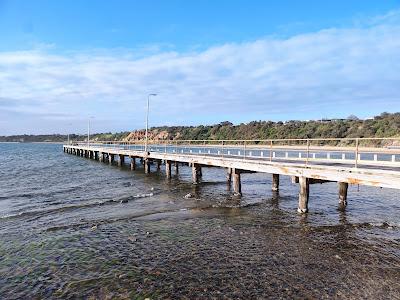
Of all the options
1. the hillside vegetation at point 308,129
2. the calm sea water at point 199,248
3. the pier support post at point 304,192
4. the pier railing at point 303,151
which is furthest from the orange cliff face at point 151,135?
the pier support post at point 304,192

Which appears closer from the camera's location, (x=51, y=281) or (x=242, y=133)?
(x=51, y=281)

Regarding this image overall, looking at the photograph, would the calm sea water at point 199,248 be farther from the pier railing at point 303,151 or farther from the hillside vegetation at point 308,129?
the hillside vegetation at point 308,129

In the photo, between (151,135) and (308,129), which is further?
(151,135)

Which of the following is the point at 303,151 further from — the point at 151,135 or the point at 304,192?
the point at 151,135

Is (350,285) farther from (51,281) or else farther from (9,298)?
(9,298)

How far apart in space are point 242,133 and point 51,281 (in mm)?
104714

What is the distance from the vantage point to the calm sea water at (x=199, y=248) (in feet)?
26.0

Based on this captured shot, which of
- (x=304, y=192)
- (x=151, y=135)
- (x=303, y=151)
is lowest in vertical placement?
(x=304, y=192)

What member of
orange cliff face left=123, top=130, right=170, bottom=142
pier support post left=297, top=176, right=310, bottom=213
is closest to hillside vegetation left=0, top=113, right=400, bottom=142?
orange cliff face left=123, top=130, right=170, bottom=142

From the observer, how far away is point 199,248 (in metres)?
10.6

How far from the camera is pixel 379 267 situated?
9.07 metres

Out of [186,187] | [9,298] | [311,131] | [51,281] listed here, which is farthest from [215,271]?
[311,131]

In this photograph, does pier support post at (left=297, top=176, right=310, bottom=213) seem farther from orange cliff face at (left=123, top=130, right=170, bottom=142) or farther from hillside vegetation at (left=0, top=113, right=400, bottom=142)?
orange cliff face at (left=123, top=130, right=170, bottom=142)

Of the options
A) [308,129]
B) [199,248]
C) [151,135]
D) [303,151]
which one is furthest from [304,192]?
[151,135]
